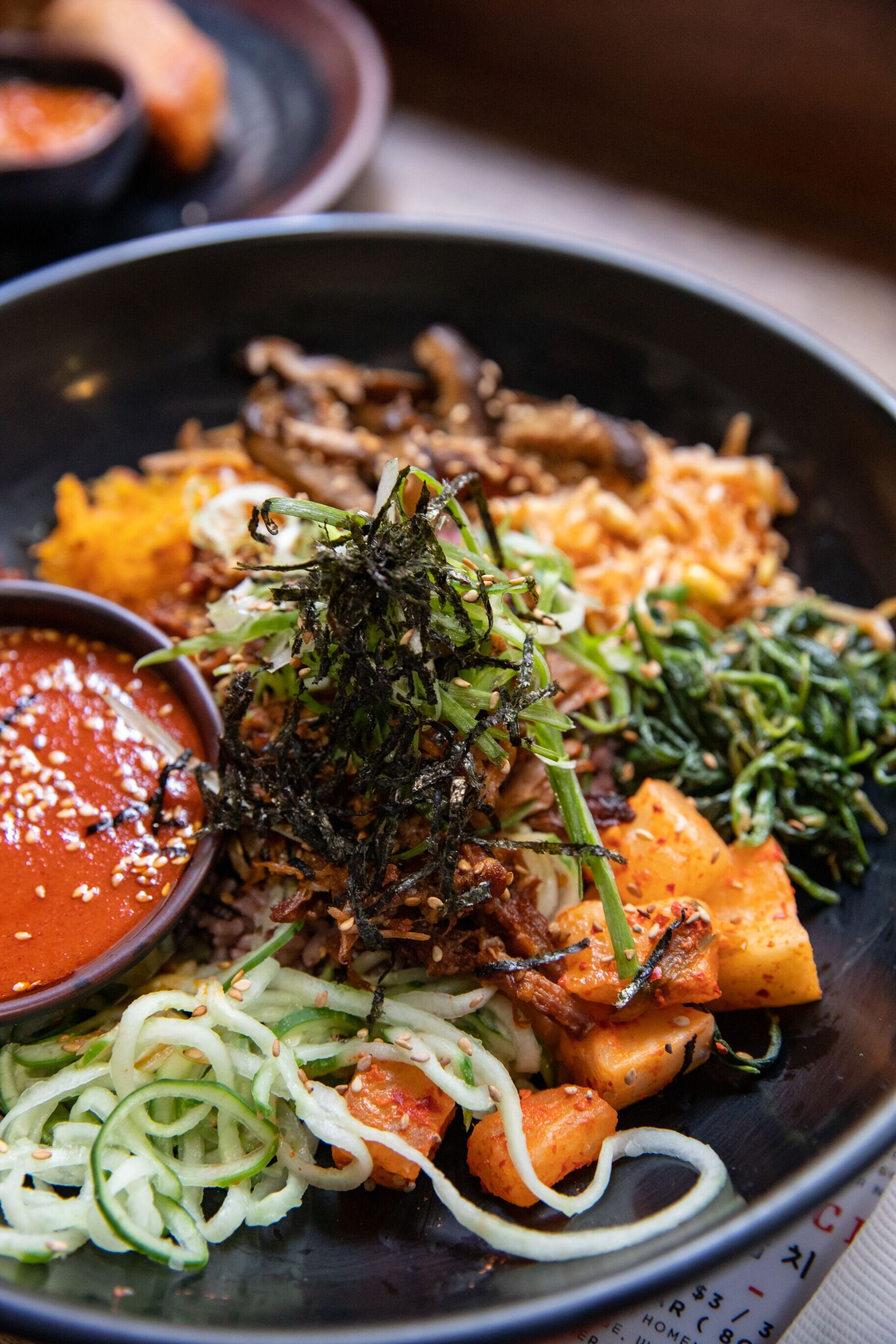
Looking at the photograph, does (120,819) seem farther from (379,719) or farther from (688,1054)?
(688,1054)

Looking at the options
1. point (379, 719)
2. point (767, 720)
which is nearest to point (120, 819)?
point (379, 719)

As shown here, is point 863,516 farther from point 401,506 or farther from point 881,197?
point 881,197

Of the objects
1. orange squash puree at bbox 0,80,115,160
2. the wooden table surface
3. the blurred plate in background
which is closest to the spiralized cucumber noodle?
the blurred plate in background

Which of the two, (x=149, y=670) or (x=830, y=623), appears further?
(x=830, y=623)

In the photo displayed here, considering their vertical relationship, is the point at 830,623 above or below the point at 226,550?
above

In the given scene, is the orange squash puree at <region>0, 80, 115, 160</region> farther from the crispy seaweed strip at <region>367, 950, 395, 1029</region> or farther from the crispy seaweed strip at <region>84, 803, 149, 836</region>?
the crispy seaweed strip at <region>367, 950, 395, 1029</region>

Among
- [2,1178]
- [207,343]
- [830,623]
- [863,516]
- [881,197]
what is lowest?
[2,1178]

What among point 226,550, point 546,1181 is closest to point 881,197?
point 226,550

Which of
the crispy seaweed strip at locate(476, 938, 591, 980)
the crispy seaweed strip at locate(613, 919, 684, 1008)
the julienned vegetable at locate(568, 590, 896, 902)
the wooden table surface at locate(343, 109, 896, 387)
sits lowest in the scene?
the crispy seaweed strip at locate(476, 938, 591, 980)

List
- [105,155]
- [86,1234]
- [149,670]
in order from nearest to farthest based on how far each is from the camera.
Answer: [86,1234] < [149,670] < [105,155]
